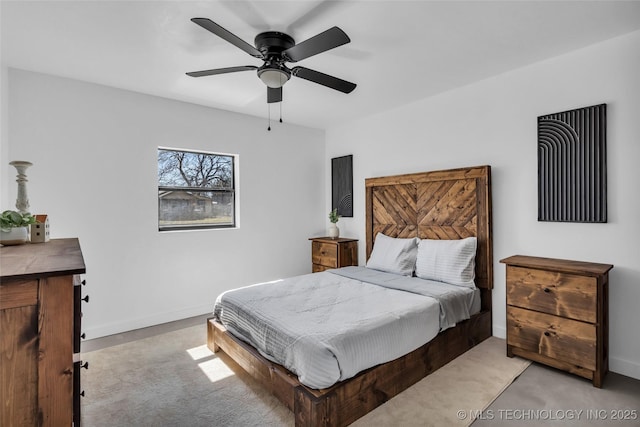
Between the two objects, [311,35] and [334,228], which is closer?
[311,35]

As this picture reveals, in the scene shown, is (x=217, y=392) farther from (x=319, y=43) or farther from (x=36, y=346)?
(x=319, y=43)

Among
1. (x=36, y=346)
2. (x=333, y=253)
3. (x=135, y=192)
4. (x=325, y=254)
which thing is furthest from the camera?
(x=325, y=254)

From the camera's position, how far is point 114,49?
263 centimetres

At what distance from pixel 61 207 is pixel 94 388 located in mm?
1787

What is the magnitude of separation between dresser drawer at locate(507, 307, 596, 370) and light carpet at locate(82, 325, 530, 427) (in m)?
0.21

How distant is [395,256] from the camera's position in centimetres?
367

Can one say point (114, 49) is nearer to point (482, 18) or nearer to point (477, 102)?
point (482, 18)

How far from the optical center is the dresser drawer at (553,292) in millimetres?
2346

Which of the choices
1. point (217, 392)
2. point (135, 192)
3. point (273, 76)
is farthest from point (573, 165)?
point (135, 192)

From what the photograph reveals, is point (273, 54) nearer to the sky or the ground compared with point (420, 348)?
nearer to the sky

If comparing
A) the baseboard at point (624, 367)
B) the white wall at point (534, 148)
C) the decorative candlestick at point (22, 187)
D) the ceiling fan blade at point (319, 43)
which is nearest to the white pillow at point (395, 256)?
the white wall at point (534, 148)

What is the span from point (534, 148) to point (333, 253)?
2619mm

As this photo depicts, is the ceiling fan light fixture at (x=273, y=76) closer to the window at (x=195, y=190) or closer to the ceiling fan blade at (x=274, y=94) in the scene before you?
the ceiling fan blade at (x=274, y=94)

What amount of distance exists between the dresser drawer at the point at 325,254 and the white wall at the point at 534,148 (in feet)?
4.16
